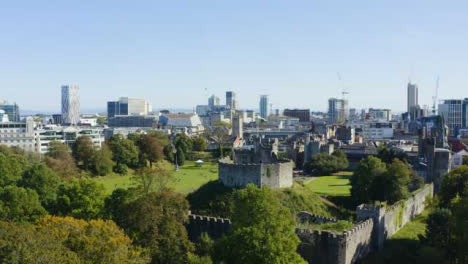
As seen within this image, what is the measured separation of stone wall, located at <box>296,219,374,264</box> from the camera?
103 ft

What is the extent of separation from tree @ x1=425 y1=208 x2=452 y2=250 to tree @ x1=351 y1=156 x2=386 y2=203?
16127 mm

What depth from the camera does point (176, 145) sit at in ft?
313

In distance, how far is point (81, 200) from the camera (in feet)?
121

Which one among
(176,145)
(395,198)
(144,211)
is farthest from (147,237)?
(176,145)

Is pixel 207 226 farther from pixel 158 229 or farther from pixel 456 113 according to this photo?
pixel 456 113

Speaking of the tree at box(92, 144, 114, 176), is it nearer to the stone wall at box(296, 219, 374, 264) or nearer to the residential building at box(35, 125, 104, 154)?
the residential building at box(35, 125, 104, 154)

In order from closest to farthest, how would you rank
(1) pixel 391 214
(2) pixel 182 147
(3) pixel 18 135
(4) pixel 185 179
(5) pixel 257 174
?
(1) pixel 391 214
(5) pixel 257 174
(4) pixel 185 179
(2) pixel 182 147
(3) pixel 18 135

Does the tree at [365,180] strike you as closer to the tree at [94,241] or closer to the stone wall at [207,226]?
the stone wall at [207,226]

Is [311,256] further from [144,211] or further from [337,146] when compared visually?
[337,146]

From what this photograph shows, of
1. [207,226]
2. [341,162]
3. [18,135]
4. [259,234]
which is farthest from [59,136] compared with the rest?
[259,234]

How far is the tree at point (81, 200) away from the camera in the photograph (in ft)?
119

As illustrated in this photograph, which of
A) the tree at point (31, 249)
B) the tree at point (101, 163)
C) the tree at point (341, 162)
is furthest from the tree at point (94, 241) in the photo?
the tree at point (341, 162)

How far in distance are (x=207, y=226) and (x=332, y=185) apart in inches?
1311

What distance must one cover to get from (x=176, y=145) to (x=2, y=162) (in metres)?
44.6
